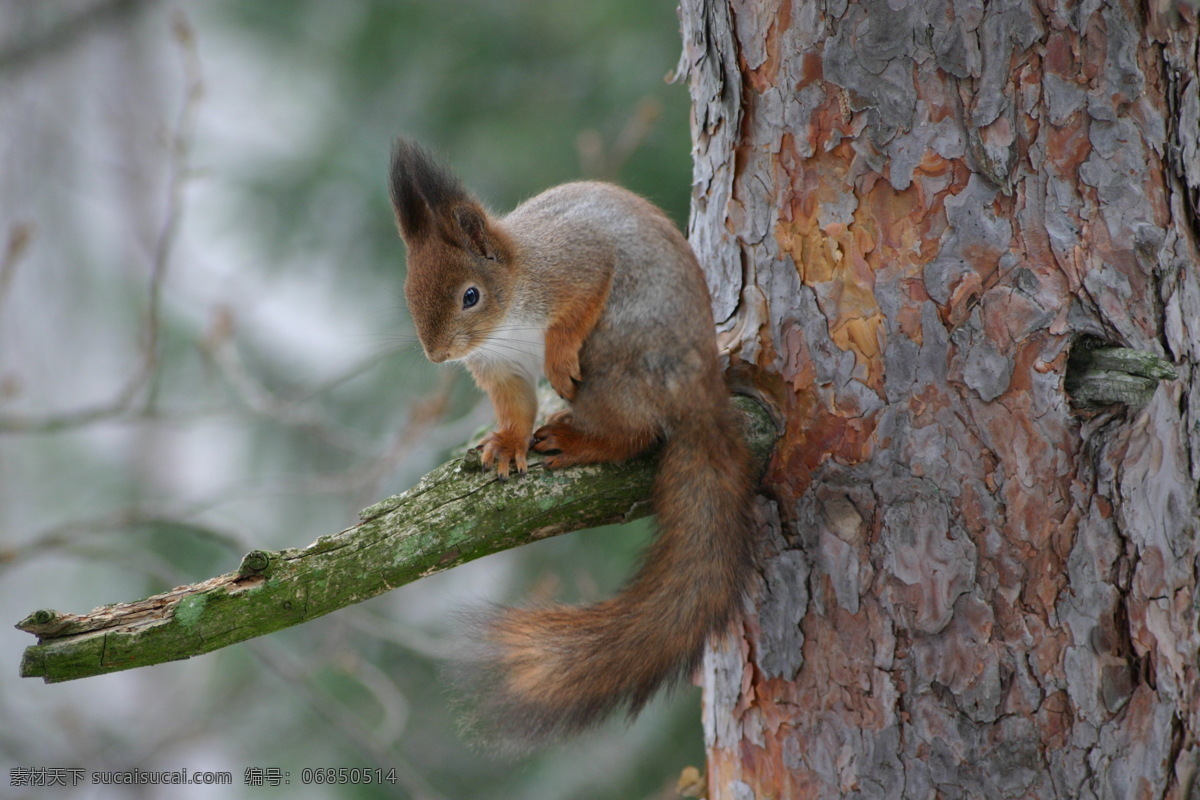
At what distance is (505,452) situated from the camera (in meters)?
1.24

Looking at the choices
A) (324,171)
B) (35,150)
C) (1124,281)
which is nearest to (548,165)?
(324,171)

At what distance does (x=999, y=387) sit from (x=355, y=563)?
716mm

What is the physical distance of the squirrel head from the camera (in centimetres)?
133

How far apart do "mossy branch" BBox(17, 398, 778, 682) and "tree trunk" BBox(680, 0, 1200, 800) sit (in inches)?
7.9

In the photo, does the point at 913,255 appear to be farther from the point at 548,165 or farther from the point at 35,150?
the point at 35,150

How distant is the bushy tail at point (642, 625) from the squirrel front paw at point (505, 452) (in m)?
0.17

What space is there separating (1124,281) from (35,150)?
9.94 ft

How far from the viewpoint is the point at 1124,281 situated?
3.48 ft

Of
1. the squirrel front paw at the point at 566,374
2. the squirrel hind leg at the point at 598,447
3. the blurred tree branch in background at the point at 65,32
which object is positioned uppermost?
the blurred tree branch in background at the point at 65,32

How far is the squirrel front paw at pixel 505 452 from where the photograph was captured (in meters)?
1.20

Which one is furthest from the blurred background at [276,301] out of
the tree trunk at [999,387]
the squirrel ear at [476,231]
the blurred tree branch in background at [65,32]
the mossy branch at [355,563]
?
the tree trunk at [999,387]

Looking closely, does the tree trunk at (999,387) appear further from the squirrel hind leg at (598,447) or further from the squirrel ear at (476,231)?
the squirrel ear at (476,231)

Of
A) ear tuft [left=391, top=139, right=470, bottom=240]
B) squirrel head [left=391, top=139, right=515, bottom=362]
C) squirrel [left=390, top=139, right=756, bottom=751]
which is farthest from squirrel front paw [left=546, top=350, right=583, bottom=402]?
ear tuft [left=391, top=139, right=470, bottom=240]

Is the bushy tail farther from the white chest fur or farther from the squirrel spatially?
the white chest fur
